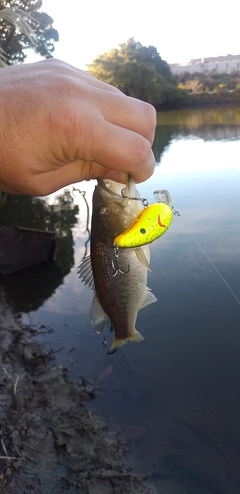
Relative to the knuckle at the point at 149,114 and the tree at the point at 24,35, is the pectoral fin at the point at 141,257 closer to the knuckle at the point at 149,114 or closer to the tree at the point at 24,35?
the knuckle at the point at 149,114

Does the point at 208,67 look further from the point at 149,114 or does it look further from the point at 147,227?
the point at 147,227

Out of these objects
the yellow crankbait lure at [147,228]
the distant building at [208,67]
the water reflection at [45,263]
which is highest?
the yellow crankbait lure at [147,228]

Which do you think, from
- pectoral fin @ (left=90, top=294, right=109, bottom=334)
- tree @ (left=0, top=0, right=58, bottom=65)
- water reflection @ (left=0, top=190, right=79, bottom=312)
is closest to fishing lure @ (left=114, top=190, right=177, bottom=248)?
pectoral fin @ (left=90, top=294, right=109, bottom=334)

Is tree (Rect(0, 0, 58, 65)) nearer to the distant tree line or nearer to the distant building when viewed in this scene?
the distant tree line

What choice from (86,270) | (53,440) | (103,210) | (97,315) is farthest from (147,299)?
(53,440)

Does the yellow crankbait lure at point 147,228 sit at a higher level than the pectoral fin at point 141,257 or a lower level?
higher

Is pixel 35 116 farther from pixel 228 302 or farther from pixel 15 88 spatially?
pixel 228 302

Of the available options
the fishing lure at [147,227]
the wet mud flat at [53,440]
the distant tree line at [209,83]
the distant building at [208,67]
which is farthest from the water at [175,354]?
the distant building at [208,67]
